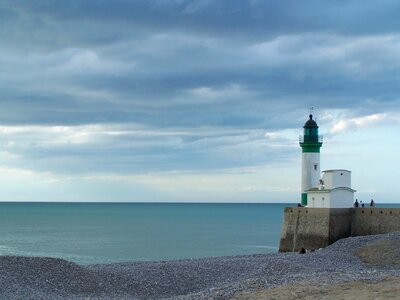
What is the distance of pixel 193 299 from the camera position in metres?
19.4

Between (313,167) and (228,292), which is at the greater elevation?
(313,167)

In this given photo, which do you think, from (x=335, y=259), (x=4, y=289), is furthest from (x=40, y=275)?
(x=335, y=259)

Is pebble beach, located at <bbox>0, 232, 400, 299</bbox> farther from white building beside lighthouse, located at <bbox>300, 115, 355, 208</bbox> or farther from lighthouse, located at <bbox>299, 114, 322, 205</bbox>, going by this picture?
lighthouse, located at <bbox>299, 114, 322, 205</bbox>

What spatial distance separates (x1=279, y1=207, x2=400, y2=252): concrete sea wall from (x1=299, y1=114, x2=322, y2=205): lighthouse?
120 inches

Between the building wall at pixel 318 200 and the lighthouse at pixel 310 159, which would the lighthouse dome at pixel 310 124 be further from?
the building wall at pixel 318 200

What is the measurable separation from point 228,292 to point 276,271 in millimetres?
5240

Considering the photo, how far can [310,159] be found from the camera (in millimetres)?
43219

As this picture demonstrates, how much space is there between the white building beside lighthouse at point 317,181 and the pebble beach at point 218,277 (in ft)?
22.2

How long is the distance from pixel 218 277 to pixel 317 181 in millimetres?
18191

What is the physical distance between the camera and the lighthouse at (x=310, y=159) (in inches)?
1686

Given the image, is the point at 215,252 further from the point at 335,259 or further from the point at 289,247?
the point at 335,259

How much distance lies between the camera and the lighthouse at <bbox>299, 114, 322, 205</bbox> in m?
42.8

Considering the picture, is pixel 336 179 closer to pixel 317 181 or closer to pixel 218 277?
pixel 317 181

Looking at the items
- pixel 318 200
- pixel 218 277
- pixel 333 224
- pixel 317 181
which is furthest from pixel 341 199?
pixel 218 277
